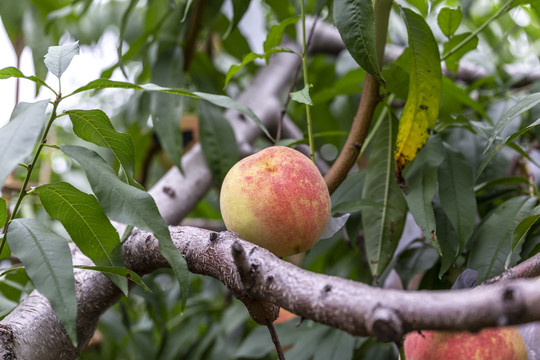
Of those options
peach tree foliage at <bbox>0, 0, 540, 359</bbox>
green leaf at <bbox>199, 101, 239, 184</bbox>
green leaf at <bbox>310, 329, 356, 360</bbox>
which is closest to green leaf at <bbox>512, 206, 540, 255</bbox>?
peach tree foliage at <bbox>0, 0, 540, 359</bbox>

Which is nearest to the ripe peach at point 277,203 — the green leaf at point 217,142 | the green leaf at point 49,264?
the green leaf at point 49,264

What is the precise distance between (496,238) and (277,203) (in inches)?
11.2

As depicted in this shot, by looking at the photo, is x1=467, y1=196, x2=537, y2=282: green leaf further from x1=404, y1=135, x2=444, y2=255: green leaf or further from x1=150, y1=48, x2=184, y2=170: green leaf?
x1=150, y1=48, x2=184, y2=170: green leaf

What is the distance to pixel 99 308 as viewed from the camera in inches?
22.8

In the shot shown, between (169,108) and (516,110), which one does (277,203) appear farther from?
(169,108)

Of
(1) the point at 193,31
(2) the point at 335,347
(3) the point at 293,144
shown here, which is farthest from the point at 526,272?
(1) the point at 193,31

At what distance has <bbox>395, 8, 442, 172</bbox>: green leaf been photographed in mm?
580

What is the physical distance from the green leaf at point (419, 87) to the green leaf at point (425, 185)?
0.19ft

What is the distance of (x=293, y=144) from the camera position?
677 millimetres

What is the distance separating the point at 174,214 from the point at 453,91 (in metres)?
0.47

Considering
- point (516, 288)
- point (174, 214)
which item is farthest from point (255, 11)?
point (516, 288)

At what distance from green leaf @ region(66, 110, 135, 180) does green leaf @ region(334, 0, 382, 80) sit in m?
0.23

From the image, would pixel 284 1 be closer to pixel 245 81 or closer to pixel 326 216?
pixel 326 216

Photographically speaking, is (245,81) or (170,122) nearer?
(170,122)
